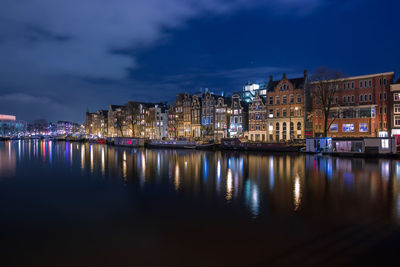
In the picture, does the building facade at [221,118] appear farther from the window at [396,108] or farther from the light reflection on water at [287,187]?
the light reflection on water at [287,187]

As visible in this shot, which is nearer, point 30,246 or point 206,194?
point 30,246

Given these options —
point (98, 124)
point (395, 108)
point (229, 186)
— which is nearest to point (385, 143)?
point (395, 108)

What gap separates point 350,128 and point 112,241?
64686 mm

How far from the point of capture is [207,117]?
95438 mm

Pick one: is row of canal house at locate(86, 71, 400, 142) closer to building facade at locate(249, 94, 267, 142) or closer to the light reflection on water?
building facade at locate(249, 94, 267, 142)

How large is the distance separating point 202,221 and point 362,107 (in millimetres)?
60602

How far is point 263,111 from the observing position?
263 ft

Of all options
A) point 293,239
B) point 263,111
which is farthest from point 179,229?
point 263,111

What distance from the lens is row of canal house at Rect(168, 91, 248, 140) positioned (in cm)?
8656

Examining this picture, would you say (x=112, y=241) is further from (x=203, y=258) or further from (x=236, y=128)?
(x=236, y=128)

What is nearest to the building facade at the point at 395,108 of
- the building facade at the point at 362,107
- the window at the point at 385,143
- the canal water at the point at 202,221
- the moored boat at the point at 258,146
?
the building facade at the point at 362,107

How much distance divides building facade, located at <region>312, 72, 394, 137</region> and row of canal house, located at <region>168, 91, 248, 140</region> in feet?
85.0

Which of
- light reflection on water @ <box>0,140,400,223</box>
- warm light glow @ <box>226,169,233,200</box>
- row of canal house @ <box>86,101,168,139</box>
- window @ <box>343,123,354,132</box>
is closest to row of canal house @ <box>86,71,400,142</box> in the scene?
window @ <box>343,123,354,132</box>

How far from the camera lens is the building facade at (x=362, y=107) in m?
62.0
